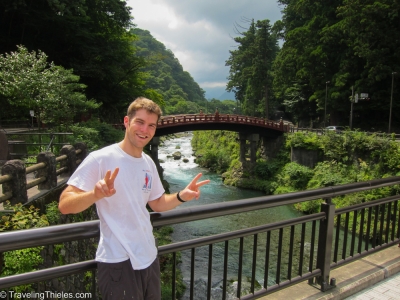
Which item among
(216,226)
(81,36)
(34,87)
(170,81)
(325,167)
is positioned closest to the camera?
(34,87)

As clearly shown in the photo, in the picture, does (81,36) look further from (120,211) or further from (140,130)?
(120,211)

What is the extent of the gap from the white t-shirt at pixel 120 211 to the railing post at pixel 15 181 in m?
4.95

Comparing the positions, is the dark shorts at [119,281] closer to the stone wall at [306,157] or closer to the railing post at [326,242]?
the railing post at [326,242]

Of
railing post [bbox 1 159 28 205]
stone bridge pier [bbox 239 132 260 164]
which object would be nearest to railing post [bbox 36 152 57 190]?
railing post [bbox 1 159 28 205]

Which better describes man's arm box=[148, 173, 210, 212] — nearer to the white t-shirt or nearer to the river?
the white t-shirt

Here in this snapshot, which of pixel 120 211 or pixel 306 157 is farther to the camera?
pixel 306 157

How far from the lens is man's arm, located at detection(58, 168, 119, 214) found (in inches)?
63.1

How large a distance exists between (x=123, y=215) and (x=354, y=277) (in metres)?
2.94

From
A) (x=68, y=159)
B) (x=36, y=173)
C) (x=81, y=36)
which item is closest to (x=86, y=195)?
(x=36, y=173)

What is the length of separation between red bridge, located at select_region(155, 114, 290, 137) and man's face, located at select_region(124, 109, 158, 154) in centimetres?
2570

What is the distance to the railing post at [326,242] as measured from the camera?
10.5 ft

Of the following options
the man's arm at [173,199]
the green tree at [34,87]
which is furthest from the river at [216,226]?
the man's arm at [173,199]

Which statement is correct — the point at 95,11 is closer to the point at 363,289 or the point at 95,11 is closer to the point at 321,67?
the point at 321,67

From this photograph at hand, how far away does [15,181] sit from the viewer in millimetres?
5957
